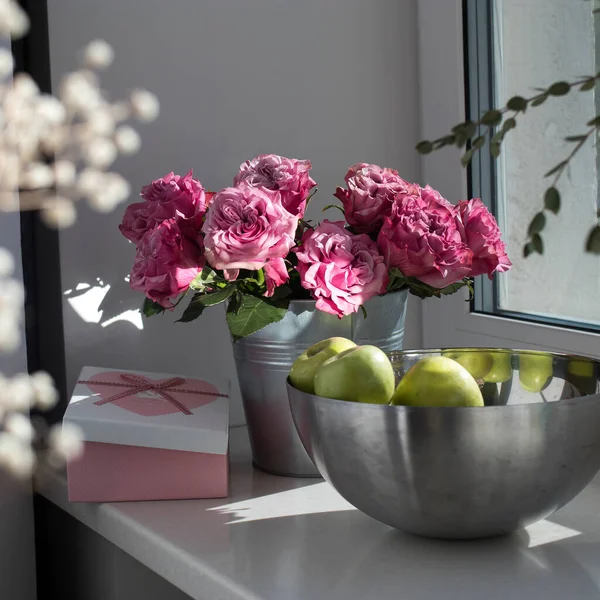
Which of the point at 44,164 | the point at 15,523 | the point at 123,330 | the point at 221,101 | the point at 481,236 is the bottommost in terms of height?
the point at 15,523

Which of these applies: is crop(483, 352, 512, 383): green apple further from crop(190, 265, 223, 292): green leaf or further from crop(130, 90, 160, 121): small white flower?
crop(130, 90, 160, 121): small white flower

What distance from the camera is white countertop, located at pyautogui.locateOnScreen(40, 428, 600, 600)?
2.06 ft

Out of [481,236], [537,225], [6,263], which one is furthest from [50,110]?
[537,225]

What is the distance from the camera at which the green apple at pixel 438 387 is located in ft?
2.18

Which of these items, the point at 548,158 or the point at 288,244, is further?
the point at 548,158

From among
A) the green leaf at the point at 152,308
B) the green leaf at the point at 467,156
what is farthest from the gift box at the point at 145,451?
the green leaf at the point at 467,156

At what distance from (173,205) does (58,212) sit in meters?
0.19

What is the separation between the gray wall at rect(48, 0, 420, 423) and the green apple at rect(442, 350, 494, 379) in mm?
414

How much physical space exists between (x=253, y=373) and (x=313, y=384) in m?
0.18

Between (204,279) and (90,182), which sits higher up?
(90,182)

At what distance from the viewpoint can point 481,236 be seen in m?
0.88

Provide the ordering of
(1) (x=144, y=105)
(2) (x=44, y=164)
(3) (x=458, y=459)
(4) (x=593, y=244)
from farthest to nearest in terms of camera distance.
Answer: (1) (x=144, y=105)
(2) (x=44, y=164)
(3) (x=458, y=459)
(4) (x=593, y=244)

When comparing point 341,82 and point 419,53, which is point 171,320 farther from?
point 419,53

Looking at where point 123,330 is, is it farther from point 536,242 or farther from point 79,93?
point 536,242
